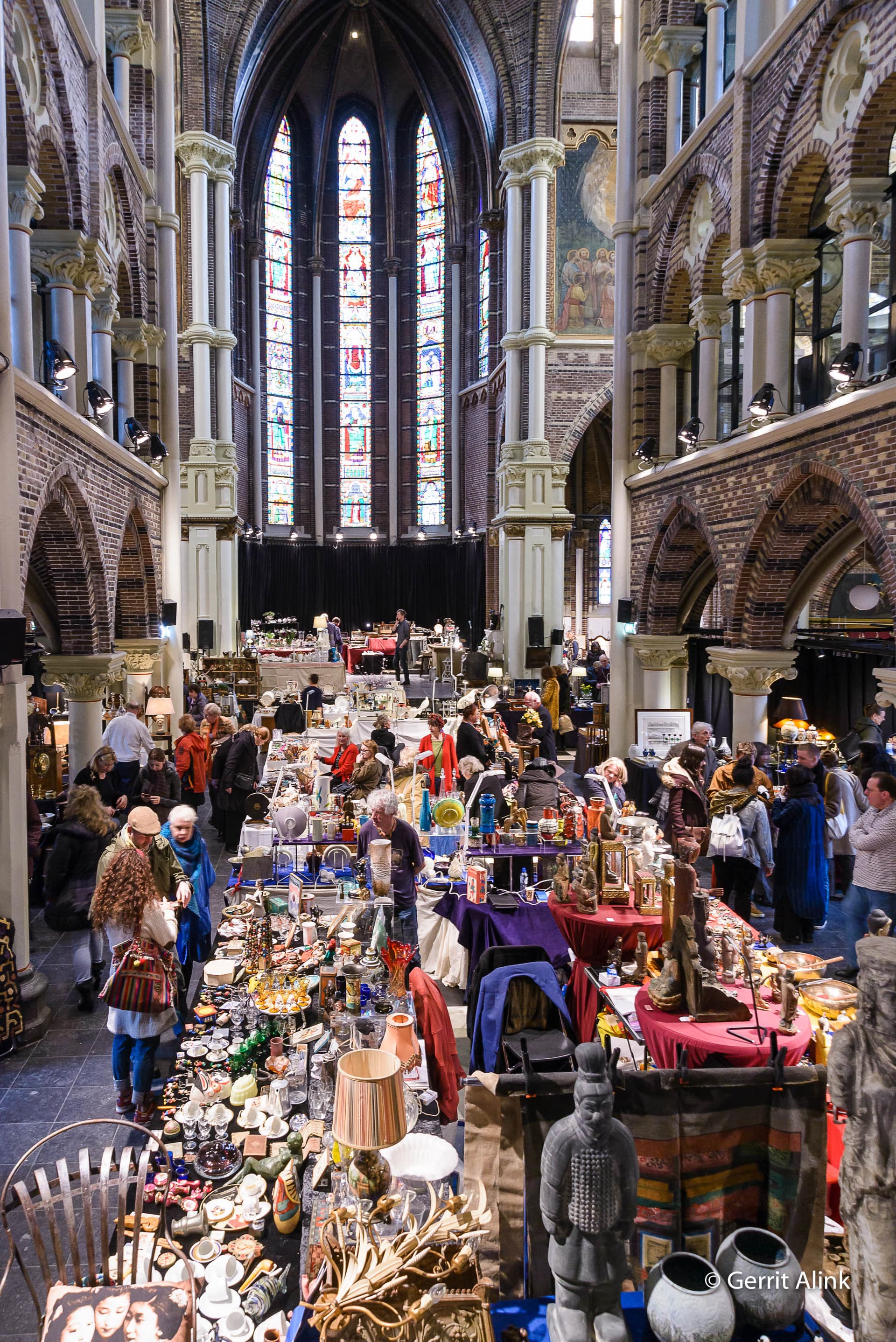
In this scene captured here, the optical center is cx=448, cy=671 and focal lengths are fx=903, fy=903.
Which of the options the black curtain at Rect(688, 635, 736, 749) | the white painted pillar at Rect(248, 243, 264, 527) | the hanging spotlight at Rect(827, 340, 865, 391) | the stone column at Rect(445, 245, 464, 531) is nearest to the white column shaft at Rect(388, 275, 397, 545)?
the stone column at Rect(445, 245, 464, 531)

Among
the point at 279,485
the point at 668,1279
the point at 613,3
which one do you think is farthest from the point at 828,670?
the point at 279,485

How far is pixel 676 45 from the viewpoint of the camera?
1241cm

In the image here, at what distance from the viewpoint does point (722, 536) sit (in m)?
10.4

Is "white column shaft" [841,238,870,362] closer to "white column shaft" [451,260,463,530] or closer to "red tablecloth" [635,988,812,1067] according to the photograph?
"red tablecloth" [635,988,812,1067]

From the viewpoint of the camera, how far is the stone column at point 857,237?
746 centimetres

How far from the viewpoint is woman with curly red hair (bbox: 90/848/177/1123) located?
15.3 feet

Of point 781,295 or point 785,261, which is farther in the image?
point 781,295

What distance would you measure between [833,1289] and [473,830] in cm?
502

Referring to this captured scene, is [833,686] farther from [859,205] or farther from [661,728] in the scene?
[859,205]

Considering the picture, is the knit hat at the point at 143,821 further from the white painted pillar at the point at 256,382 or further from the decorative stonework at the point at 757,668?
the white painted pillar at the point at 256,382

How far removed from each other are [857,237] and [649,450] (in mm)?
5617

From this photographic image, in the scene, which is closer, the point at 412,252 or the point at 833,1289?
the point at 833,1289

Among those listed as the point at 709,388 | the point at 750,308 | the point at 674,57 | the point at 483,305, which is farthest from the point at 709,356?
the point at 483,305

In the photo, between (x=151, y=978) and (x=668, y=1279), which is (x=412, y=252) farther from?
(x=668, y=1279)
